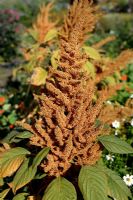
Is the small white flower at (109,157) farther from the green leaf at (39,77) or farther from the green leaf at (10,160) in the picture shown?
the green leaf at (39,77)

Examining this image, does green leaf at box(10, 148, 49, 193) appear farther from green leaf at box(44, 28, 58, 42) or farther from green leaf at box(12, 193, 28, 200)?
green leaf at box(44, 28, 58, 42)

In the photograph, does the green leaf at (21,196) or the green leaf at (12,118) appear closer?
the green leaf at (21,196)

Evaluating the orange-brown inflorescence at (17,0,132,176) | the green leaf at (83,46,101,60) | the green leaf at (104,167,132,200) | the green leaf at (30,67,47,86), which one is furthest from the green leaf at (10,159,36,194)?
the green leaf at (83,46,101,60)

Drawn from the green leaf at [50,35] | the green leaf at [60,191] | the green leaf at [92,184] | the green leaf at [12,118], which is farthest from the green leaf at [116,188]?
the green leaf at [12,118]

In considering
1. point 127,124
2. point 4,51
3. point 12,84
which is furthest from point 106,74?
point 4,51

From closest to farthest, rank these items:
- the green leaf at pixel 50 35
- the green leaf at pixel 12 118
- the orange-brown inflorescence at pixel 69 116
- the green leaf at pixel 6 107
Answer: the orange-brown inflorescence at pixel 69 116 < the green leaf at pixel 50 35 < the green leaf at pixel 12 118 < the green leaf at pixel 6 107

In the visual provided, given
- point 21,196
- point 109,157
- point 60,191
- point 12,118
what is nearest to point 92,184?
point 60,191

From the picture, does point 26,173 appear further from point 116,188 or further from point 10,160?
point 116,188
